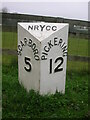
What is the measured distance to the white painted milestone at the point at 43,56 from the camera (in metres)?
4.36

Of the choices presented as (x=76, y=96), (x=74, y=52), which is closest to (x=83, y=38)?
(x=74, y=52)

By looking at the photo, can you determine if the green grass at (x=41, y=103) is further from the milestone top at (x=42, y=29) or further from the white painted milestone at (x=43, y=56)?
the milestone top at (x=42, y=29)

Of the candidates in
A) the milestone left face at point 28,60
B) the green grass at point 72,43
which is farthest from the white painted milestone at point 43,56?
the green grass at point 72,43

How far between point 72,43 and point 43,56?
2.40 metres

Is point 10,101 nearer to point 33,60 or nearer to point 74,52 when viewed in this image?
point 33,60

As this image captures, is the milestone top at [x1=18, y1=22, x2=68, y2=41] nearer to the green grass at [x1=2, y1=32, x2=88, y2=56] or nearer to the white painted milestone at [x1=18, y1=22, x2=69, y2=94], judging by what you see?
the white painted milestone at [x1=18, y1=22, x2=69, y2=94]

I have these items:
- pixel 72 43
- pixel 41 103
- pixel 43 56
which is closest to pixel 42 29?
pixel 43 56

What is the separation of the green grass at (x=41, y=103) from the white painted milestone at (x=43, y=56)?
168mm

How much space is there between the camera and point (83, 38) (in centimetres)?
657

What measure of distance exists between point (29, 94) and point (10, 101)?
Answer: 0.35 meters

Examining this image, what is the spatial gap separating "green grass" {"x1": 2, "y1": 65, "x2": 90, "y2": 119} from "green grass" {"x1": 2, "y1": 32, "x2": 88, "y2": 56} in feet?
5.11

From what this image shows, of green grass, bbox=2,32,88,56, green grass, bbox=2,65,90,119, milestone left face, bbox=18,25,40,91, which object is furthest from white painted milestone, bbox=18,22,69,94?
green grass, bbox=2,32,88,56

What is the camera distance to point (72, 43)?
6617 millimetres

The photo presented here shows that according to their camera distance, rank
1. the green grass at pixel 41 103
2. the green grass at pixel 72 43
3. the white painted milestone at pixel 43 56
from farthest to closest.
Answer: the green grass at pixel 72 43 → the white painted milestone at pixel 43 56 → the green grass at pixel 41 103
